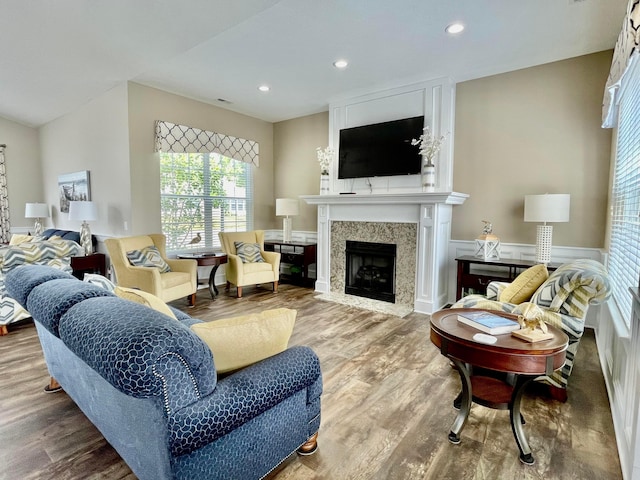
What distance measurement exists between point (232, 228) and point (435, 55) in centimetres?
408

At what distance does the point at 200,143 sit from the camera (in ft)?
17.2

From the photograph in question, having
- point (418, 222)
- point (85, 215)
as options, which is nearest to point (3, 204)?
point (85, 215)

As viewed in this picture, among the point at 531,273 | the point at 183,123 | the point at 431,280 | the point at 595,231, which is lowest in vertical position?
the point at 431,280

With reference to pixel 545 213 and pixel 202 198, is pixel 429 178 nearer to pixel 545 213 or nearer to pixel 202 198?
pixel 545 213

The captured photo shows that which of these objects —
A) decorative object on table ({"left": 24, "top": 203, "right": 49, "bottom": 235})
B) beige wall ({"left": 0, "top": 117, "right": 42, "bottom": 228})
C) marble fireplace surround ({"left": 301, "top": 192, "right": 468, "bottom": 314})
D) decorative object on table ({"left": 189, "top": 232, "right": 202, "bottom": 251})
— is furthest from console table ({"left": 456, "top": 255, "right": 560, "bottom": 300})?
beige wall ({"left": 0, "top": 117, "right": 42, "bottom": 228})

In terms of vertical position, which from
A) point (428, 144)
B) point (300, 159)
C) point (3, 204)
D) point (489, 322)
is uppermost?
point (300, 159)

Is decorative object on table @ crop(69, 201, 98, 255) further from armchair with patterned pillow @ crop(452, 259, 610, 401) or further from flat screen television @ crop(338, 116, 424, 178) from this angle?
armchair with patterned pillow @ crop(452, 259, 610, 401)

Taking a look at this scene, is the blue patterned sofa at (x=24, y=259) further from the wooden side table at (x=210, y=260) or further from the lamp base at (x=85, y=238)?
the wooden side table at (x=210, y=260)

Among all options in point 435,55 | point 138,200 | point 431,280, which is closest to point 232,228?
point 138,200

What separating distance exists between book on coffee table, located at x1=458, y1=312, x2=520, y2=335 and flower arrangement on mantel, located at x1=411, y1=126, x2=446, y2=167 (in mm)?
2603

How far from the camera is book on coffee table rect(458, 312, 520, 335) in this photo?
6.15 feet

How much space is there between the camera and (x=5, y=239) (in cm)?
656

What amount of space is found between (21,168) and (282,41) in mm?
6519

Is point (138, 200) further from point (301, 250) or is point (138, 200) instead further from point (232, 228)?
point (301, 250)
